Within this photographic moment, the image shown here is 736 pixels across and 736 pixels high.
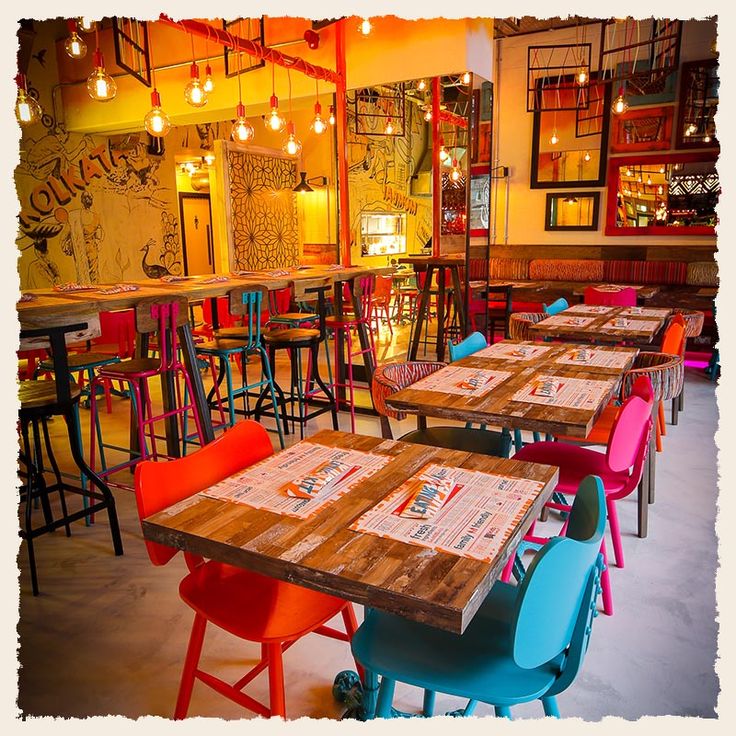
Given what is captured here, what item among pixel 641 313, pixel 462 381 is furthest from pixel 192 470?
pixel 641 313

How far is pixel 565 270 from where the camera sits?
8609mm

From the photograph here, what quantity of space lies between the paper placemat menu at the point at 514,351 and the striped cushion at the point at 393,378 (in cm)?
34

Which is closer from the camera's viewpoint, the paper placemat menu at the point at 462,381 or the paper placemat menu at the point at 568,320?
the paper placemat menu at the point at 462,381

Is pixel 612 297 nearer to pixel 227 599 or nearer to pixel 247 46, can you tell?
pixel 247 46

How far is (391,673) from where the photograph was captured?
4.41ft

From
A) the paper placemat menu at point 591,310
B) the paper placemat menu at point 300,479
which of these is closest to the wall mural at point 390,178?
the paper placemat menu at point 591,310

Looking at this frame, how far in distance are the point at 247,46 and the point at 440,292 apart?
9.36ft

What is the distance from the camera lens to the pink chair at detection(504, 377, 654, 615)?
2.23 m

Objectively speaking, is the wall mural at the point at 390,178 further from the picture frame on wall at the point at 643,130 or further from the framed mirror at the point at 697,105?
the framed mirror at the point at 697,105

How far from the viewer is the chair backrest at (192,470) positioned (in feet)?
5.16

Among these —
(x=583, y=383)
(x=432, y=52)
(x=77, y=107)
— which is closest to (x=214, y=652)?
(x=583, y=383)

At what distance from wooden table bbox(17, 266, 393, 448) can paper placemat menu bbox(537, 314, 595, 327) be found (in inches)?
58.0

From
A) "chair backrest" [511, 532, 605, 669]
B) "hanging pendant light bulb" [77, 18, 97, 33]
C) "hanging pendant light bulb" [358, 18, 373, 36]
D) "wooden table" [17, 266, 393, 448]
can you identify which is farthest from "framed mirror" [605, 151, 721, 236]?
"chair backrest" [511, 532, 605, 669]

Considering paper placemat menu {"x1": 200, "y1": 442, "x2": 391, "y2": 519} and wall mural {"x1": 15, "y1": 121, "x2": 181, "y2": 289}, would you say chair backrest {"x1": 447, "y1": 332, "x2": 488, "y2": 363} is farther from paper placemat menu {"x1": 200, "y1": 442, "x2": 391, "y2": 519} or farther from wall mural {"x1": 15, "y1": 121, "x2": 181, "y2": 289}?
wall mural {"x1": 15, "y1": 121, "x2": 181, "y2": 289}
